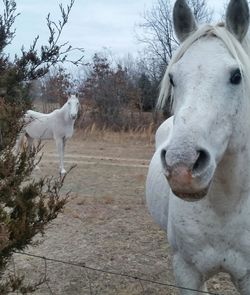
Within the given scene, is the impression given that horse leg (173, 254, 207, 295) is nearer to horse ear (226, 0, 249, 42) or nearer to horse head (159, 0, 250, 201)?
horse head (159, 0, 250, 201)

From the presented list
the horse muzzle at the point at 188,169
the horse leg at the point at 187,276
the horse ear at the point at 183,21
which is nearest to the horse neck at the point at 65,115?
the horse leg at the point at 187,276

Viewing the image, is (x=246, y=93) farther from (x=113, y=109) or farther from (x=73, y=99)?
(x=113, y=109)

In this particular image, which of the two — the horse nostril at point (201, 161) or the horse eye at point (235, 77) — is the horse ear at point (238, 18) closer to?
the horse eye at point (235, 77)

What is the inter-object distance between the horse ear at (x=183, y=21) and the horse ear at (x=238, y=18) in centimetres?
23

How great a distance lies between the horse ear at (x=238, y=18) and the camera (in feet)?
7.70

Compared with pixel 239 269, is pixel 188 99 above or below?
above

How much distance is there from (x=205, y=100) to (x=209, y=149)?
0.77 feet

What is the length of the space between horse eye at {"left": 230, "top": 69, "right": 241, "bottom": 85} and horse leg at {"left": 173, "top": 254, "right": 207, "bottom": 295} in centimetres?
122

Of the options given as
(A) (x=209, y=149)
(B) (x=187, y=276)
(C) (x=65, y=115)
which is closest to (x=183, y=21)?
(A) (x=209, y=149)

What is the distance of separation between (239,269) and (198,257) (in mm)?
245

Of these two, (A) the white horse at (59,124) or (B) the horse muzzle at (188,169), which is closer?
(B) the horse muzzle at (188,169)

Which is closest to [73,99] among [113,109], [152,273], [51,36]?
[152,273]

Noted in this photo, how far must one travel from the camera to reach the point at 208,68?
2145mm

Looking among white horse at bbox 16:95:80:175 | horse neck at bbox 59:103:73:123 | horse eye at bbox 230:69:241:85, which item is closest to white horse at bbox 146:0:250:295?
horse eye at bbox 230:69:241:85
